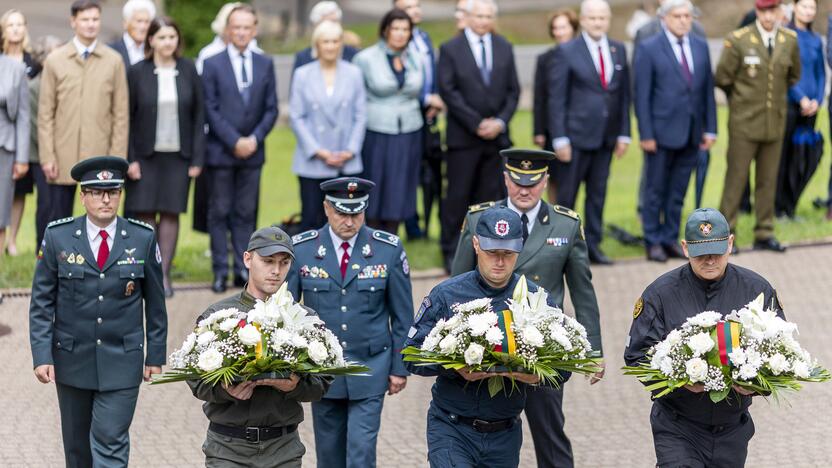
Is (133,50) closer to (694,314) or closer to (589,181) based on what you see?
(589,181)

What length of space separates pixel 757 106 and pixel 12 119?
23.2 ft

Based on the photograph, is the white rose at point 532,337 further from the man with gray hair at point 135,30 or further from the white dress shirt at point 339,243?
the man with gray hair at point 135,30

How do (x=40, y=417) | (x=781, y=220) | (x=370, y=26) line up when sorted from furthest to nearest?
(x=370, y=26), (x=781, y=220), (x=40, y=417)

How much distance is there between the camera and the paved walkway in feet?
32.1

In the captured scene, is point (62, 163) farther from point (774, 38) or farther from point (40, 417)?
point (774, 38)

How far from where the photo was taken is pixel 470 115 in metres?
13.9

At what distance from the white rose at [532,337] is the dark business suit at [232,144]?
21.3 ft

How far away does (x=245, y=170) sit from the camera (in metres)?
13.5

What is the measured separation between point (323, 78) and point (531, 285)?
6041 millimetres

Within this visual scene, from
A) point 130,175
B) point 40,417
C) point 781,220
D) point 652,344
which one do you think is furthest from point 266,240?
point 781,220

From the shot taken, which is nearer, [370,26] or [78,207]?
[78,207]

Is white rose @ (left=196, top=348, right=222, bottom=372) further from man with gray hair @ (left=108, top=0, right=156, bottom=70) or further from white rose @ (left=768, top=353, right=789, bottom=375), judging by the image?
man with gray hair @ (left=108, top=0, right=156, bottom=70)

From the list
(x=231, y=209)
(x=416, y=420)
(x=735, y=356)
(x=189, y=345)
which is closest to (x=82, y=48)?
(x=231, y=209)

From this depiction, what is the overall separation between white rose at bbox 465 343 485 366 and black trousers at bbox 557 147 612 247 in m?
7.19
